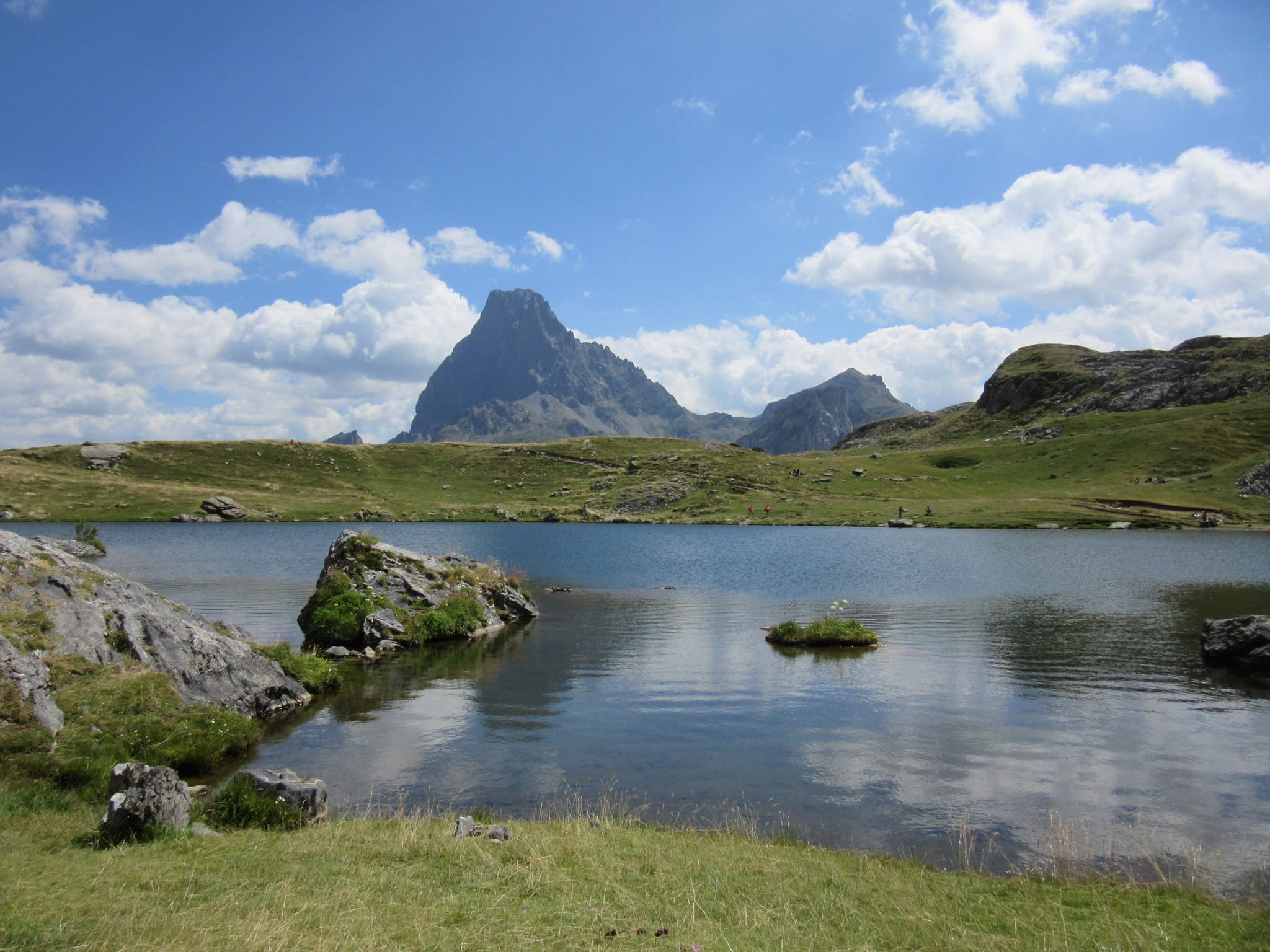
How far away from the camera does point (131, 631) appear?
22.0 metres

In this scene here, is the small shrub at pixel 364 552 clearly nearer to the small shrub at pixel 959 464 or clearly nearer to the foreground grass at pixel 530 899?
the foreground grass at pixel 530 899

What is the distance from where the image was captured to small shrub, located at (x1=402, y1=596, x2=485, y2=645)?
38.9 meters

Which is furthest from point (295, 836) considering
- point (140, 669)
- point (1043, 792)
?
point (1043, 792)

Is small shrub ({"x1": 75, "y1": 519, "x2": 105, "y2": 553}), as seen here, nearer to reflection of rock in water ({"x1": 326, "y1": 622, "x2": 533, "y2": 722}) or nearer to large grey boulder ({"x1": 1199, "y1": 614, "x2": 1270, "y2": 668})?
reflection of rock in water ({"x1": 326, "y1": 622, "x2": 533, "y2": 722})

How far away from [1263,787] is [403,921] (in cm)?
2213

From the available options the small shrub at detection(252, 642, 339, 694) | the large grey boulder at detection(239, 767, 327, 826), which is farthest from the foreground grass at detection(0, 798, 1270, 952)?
the small shrub at detection(252, 642, 339, 694)

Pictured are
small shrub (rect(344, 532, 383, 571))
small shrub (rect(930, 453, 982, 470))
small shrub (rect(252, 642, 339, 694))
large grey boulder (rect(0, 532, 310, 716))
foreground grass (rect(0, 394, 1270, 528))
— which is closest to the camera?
large grey boulder (rect(0, 532, 310, 716))

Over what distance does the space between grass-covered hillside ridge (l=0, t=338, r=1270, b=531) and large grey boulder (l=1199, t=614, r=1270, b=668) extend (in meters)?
97.4

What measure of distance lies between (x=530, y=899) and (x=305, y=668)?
69.0ft

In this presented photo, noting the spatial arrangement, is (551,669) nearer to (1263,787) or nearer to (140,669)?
(140,669)

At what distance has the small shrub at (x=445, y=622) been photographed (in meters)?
38.9

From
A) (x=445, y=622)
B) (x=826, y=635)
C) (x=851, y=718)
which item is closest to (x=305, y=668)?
(x=445, y=622)

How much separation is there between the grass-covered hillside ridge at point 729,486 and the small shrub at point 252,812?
128 metres

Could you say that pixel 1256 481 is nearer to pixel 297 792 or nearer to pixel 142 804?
pixel 297 792
